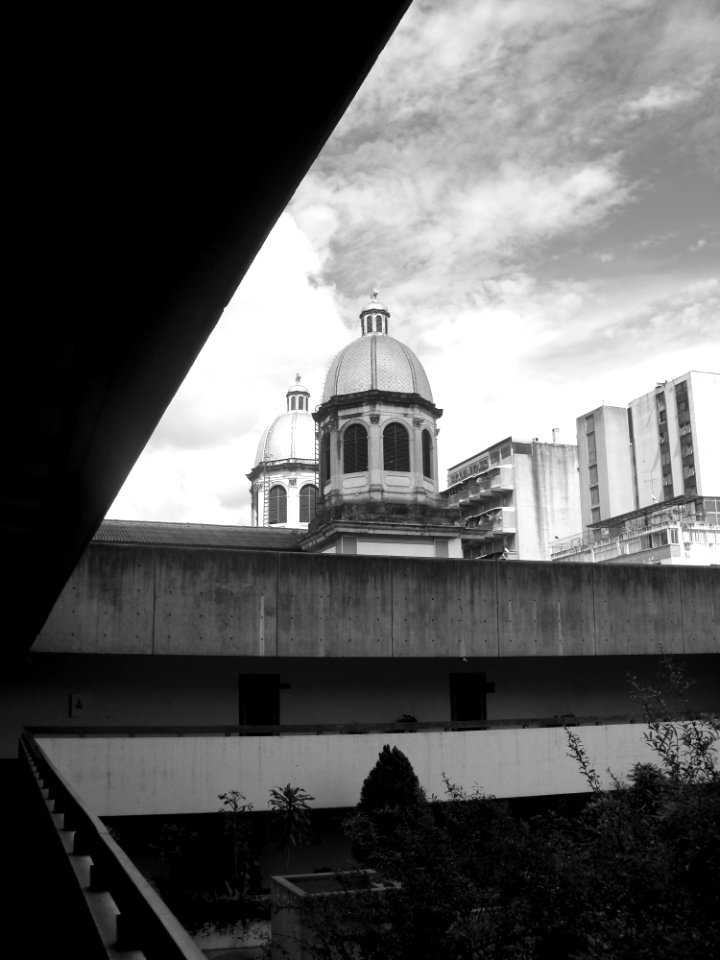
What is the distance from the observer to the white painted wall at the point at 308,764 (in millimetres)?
16141

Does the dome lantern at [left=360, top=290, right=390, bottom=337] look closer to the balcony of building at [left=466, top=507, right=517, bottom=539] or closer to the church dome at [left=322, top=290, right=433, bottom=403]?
the church dome at [left=322, top=290, right=433, bottom=403]

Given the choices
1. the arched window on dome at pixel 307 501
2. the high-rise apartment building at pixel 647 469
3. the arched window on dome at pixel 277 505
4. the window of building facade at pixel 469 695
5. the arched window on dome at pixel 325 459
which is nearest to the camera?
the window of building facade at pixel 469 695

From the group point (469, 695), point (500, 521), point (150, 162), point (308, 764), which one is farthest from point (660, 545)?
point (150, 162)

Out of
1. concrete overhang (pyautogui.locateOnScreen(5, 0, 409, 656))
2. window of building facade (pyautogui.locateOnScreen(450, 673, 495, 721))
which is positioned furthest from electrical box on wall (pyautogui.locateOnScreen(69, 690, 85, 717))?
concrete overhang (pyautogui.locateOnScreen(5, 0, 409, 656))

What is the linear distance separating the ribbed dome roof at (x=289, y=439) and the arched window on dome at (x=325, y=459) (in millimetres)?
20330

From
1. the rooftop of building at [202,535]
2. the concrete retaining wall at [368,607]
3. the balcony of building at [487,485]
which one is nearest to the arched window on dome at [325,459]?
the rooftop of building at [202,535]

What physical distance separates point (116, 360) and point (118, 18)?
231 cm

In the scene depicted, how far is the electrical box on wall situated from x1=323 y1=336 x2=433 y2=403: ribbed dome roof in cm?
2026

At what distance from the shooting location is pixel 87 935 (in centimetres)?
495

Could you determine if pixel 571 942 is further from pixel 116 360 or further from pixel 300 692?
pixel 300 692

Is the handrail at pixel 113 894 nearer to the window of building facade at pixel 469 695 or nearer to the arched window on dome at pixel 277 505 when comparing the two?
the window of building facade at pixel 469 695

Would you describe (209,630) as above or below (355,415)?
below

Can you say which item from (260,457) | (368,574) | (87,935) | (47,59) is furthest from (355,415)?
(47,59)

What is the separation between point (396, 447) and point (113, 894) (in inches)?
1278
